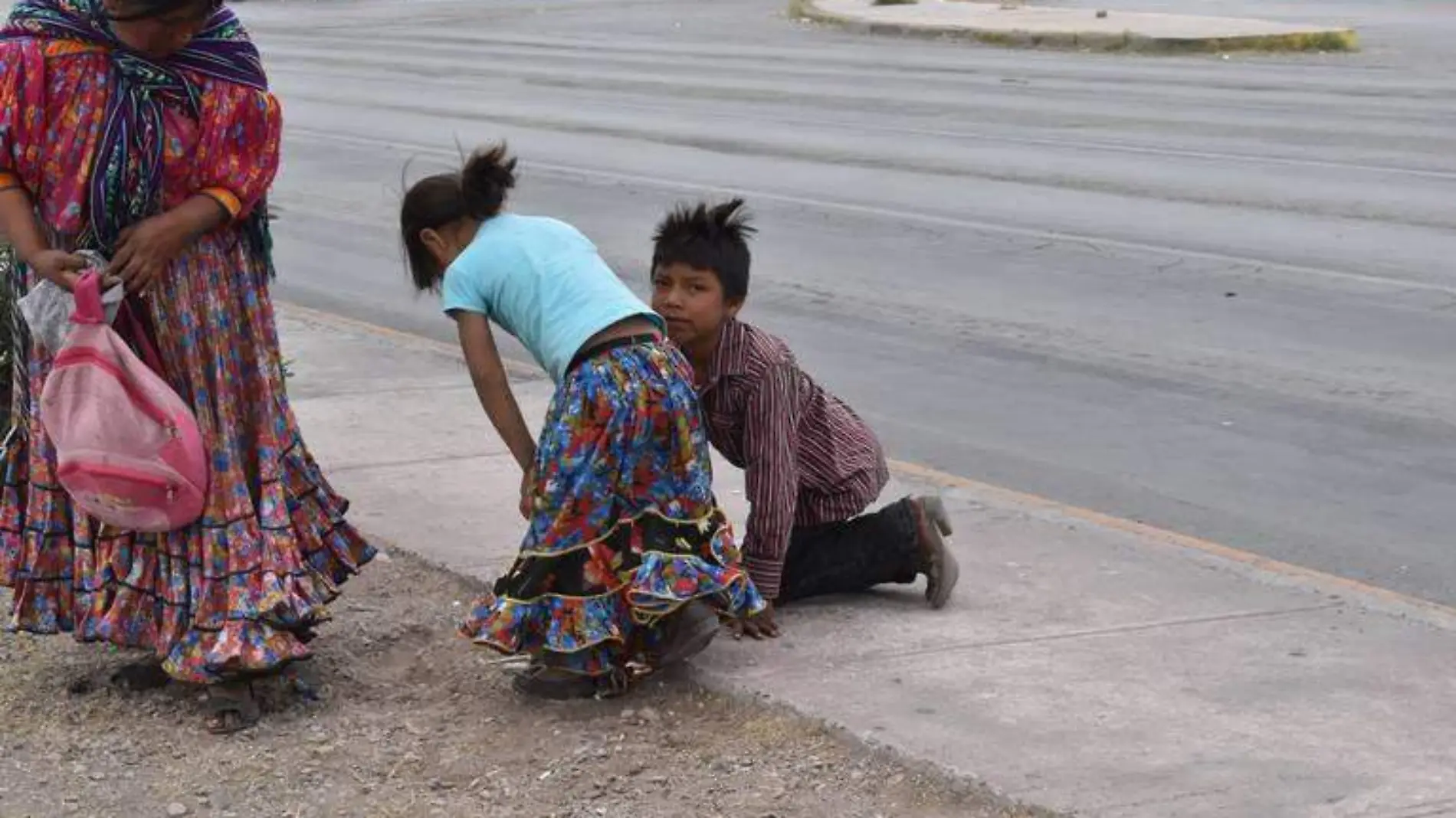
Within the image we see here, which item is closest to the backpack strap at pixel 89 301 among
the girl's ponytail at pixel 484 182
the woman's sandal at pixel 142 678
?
the girl's ponytail at pixel 484 182

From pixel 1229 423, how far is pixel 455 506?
284 centimetres

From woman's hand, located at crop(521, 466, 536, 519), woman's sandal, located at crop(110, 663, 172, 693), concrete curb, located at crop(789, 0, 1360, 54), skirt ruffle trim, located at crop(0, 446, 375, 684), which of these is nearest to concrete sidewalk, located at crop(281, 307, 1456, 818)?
woman's hand, located at crop(521, 466, 536, 519)

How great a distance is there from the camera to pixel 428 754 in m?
4.94

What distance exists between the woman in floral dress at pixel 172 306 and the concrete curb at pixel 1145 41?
2171 cm

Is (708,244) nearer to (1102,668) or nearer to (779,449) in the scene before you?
(779,449)

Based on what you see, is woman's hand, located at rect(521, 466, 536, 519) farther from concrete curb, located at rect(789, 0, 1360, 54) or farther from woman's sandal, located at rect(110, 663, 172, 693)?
concrete curb, located at rect(789, 0, 1360, 54)

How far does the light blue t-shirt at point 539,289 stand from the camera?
199 inches

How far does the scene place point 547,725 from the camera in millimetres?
5062

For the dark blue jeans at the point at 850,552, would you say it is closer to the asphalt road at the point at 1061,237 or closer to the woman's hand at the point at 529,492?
the woman's hand at the point at 529,492

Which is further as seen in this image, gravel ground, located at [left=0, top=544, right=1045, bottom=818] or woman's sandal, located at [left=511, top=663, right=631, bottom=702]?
woman's sandal, located at [left=511, top=663, right=631, bottom=702]

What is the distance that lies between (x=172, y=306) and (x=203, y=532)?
1.53ft

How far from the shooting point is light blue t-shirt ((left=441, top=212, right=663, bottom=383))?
16.5ft

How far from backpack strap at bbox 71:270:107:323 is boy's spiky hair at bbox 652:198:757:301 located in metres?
1.26

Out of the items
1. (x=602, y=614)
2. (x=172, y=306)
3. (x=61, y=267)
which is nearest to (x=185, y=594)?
(x=172, y=306)
